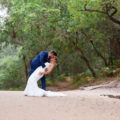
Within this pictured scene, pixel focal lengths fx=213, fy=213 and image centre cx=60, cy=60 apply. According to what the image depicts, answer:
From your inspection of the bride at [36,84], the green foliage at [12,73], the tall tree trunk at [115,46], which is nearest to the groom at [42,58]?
the bride at [36,84]

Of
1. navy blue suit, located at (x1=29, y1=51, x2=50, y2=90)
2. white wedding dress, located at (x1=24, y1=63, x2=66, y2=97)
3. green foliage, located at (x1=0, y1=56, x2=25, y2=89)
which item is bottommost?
green foliage, located at (x1=0, y1=56, x2=25, y2=89)

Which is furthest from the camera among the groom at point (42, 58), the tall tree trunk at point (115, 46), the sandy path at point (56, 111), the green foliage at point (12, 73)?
the green foliage at point (12, 73)

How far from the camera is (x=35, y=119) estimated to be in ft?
14.0

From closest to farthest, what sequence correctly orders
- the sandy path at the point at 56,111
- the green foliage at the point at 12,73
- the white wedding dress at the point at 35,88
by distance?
1. the sandy path at the point at 56,111
2. the white wedding dress at the point at 35,88
3. the green foliage at the point at 12,73

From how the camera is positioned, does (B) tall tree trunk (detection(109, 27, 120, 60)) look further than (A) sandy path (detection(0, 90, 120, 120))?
Yes

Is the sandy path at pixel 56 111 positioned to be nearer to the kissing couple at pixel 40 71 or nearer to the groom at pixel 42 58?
the kissing couple at pixel 40 71

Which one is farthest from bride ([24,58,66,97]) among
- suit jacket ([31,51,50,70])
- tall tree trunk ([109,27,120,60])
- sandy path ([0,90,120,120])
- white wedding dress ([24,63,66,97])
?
tall tree trunk ([109,27,120,60])

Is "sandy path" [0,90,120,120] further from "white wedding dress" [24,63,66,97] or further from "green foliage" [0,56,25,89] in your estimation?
"green foliage" [0,56,25,89]

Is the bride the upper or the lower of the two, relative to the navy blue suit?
lower

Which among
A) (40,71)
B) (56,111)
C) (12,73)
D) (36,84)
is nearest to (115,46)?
(12,73)

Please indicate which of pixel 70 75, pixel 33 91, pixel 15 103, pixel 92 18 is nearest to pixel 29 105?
pixel 15 103

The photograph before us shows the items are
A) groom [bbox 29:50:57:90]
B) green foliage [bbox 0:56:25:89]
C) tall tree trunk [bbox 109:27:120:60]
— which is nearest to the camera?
groom [bbox 29:50:57:90]

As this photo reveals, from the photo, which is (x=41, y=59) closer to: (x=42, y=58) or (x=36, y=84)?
(x=42, y=58)

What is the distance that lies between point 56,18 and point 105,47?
23.5ft
